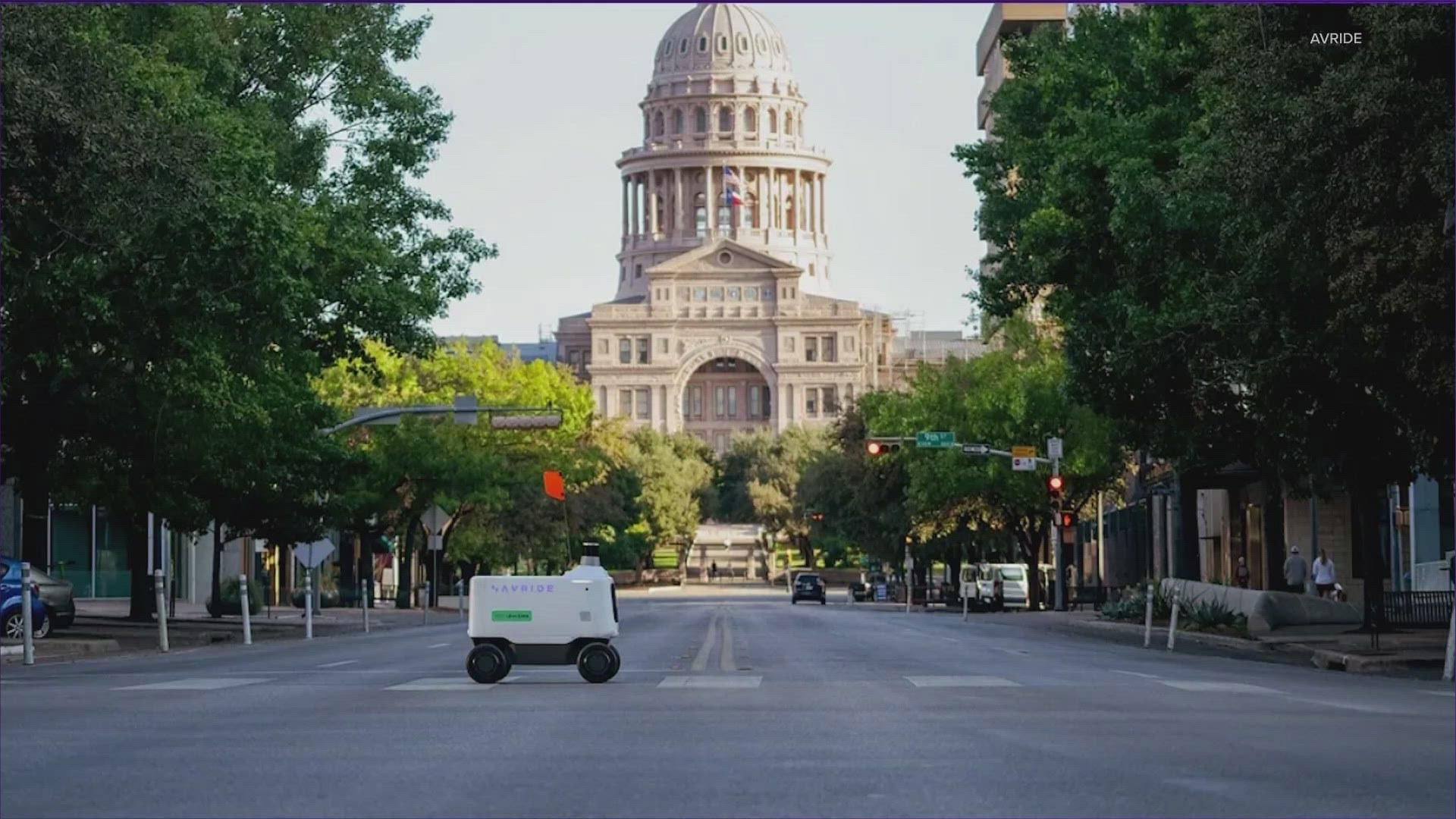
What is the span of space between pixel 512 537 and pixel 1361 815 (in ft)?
260

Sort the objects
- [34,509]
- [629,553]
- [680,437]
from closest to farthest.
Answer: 1. [34,509]
2. [629,553]
3. [680,437]

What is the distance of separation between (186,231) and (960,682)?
1515cm

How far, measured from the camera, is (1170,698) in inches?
740

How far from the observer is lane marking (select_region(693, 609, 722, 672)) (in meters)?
26.3

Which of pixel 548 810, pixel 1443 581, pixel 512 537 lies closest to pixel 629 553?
pixel 512 537

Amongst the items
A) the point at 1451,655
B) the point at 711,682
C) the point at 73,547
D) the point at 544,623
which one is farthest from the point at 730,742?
the point at 73,547

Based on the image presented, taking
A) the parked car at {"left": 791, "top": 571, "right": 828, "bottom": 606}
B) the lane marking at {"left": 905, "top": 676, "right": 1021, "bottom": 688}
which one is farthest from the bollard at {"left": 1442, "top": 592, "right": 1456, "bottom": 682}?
the parked car at {"left": 791, "top": 571, "right": 828, "bottom": 606}

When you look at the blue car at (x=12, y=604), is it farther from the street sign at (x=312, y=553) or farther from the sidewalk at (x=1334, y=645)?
the sidewalk at (x=1334, y=645)

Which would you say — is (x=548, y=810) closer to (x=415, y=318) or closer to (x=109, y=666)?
(x=109, y=666)

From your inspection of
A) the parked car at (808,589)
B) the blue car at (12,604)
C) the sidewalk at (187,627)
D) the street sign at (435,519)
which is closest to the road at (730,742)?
the sidewalk at (187,627)

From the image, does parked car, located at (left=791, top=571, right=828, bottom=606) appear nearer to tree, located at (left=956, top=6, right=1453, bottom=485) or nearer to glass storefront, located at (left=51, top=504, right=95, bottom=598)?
glass storefront, located at (left=51, top=504, right=95, bottom=598)

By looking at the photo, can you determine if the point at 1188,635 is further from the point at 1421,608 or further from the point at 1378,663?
the point at 1378,663

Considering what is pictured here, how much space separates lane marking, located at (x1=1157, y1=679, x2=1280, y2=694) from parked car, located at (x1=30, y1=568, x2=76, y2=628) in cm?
2411

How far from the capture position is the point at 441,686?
21.6 m
